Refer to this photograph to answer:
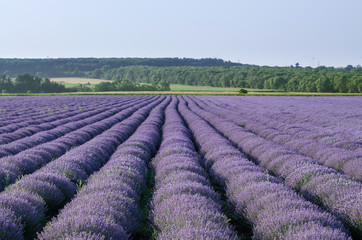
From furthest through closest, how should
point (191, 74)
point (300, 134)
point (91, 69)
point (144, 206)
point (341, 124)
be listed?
point (91, 69), point (191, 74), point (341, 124), point (300, 134), point (144, 206)

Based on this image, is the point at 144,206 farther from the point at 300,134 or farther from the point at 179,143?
the point at 300,134

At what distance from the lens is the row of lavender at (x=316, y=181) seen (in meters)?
4.43

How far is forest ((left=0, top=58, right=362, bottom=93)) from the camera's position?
246 feet

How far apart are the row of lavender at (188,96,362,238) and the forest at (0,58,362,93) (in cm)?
6907

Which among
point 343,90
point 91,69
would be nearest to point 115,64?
point 91,69

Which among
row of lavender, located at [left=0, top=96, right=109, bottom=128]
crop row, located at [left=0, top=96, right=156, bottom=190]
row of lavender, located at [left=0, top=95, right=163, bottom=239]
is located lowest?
row of lavender, located at [left=0, top=96, right=109, bottom=128]

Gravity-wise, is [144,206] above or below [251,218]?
below

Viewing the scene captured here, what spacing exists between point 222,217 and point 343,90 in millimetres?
76139

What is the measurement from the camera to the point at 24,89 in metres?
76.2

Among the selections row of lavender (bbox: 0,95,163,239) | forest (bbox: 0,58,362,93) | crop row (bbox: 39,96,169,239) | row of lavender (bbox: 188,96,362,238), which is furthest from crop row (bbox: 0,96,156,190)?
forest (bbox: 0,58,362,93)

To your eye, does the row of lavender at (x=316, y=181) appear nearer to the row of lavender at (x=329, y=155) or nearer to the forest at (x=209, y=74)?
the row of lavender at (x=329, y=155)

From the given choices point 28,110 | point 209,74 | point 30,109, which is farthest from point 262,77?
point 28,110

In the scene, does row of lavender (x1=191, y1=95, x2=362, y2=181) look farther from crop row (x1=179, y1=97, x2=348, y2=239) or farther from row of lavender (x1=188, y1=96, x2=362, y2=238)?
crop row (x1=179, y1=97, x2=348, y2=239)

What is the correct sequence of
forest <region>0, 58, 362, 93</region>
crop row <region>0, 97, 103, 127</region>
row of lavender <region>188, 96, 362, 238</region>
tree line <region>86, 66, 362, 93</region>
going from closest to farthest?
row of lavender <region>188, 96, 362, 238</region>
crop row <region>0, 97, 103, 127</region>
tree line <region>86, 66, 362, 93</region>
forest <region>0, 58, 362, 93</region>
